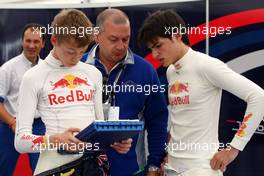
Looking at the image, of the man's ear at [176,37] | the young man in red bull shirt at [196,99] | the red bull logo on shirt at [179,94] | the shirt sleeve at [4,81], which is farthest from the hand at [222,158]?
the shirt sleeve at [4,81]

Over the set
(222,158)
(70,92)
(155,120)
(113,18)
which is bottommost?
(222,158)

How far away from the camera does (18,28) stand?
384 cm

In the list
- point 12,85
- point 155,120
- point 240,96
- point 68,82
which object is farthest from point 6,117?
point 240,96

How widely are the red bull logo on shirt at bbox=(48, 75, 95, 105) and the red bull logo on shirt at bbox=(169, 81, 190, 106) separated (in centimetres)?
32

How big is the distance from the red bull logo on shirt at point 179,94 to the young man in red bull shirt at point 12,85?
5.31 ft

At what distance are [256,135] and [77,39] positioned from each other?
1.81 metres

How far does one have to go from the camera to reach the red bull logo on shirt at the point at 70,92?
186 cm

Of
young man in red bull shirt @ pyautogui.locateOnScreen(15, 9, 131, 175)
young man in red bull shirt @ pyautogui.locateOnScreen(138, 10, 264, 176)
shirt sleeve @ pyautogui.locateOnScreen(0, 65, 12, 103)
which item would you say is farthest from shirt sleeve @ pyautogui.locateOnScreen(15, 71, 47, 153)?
shirt sleeve @ pyautogui.locateOnScreen(0, 65, 12, 103)

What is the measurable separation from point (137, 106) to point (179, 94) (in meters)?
0.39

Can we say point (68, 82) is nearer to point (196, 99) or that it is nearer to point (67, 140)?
point (67, 140)

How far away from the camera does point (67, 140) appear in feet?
5.64

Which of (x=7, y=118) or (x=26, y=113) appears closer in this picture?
(x=26, y=113)

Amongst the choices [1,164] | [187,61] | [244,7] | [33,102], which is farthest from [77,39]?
[1,164]

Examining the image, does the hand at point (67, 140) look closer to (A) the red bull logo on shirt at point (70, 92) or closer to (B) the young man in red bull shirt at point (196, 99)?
(A) the red bull logo on shirt at point (70, 92)
